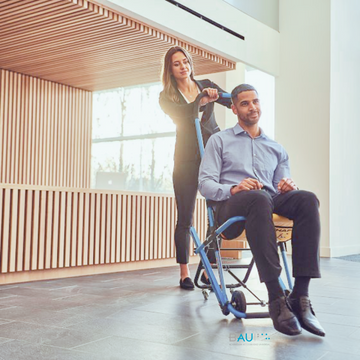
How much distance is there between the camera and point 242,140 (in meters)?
2.48

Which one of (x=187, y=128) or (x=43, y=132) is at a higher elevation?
(x=43, y=132)

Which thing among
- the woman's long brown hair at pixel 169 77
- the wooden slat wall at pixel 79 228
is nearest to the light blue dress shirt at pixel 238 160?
the woman's long brown hair at pixel 169 77

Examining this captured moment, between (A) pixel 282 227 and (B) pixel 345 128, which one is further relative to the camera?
(B) pixel 345 128

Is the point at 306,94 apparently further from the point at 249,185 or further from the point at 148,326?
the point at 148,326

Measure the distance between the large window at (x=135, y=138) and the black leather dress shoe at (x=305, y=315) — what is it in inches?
285

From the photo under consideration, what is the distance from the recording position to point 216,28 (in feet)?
20.5

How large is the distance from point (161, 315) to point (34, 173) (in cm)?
518

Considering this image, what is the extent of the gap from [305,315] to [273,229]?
353 millimetres

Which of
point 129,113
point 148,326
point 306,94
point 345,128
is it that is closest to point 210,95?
point 148,326

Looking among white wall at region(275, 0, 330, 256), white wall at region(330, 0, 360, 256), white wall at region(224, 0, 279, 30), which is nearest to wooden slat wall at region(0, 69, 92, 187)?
white wall at region(224, 0, 279, 30)

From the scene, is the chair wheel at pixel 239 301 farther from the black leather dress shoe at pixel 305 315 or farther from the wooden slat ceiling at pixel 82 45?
the wooden slat ceiling at pixel 82 45

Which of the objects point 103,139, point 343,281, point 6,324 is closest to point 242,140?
point 6,324

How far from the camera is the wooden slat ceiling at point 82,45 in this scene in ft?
15.8

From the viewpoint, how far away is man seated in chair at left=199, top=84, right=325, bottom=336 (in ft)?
6.67
